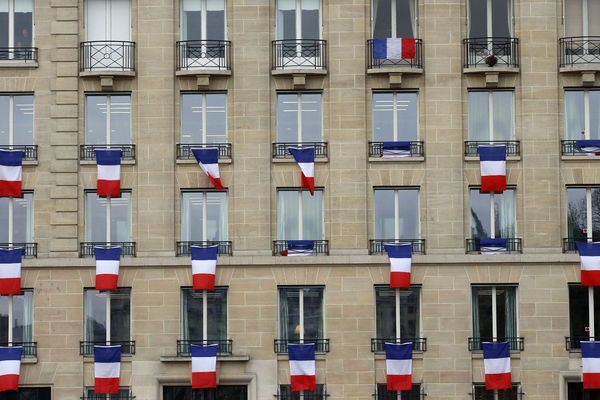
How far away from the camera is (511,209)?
43.9m

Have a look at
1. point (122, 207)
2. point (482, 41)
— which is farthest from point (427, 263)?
point (122, 207)

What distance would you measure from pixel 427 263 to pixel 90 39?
51.4ft

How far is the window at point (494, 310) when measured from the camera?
43.3 metres

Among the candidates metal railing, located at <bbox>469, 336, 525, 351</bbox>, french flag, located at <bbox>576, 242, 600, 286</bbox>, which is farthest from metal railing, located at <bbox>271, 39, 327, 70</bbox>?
french flag, located at <bbox>576, 242, 600, 286</bbox>

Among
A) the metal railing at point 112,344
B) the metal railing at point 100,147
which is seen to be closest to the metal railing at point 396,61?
the metal railing at point 100,147

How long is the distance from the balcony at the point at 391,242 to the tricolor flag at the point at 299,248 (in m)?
2.30

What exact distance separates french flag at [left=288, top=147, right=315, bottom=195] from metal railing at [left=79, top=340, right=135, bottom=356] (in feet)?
29.3

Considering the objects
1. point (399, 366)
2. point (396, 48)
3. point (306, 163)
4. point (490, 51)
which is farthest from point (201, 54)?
point (399, 366)

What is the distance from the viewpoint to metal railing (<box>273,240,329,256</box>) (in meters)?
43.5

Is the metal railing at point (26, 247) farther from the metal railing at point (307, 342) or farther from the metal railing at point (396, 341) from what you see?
the metal railing at point (396, 341)

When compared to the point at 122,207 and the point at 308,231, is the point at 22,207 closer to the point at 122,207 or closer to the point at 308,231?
the point at 122,207

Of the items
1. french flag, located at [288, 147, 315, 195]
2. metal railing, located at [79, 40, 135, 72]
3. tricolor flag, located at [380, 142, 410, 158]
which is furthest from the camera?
metal railing, located at [79, 40, 135, 72]

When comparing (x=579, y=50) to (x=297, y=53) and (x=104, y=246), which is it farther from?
(x=104, y=246)

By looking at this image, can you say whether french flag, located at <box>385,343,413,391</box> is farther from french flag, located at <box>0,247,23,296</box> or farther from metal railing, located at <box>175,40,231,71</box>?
french flag, located at <box>0,247,23,296</box>
